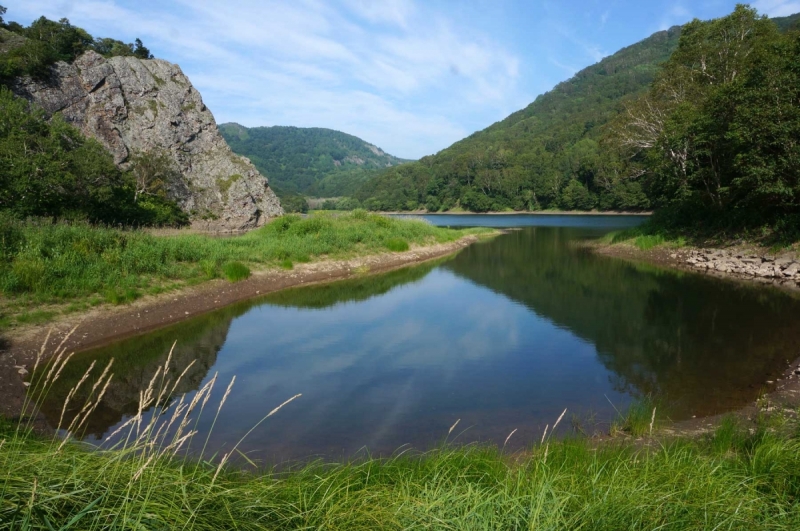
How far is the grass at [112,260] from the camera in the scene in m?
12.9

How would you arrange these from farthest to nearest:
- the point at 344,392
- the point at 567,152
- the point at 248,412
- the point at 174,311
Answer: the point at 567,152 → the point at 174,311 → the point at 344,392 → the point at 248,412

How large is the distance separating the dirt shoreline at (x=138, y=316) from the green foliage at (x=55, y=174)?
11.7 m

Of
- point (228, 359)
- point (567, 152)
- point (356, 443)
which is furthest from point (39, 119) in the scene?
point (567, 152)

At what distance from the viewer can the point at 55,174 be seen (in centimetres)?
2906

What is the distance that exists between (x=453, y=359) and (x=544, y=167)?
341 ft

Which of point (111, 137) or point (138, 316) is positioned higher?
point (111, 137)

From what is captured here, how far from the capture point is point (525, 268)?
2734cm

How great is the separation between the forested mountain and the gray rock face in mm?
49001

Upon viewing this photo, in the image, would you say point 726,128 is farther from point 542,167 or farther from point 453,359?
point 542,167

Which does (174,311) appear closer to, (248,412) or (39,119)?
(248,412)

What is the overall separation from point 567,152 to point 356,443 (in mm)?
110322

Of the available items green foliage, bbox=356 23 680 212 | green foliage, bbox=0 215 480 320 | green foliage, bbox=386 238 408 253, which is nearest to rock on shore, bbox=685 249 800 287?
green foliage, bbox=386 238 408 253

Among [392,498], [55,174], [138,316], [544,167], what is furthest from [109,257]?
[544,167]

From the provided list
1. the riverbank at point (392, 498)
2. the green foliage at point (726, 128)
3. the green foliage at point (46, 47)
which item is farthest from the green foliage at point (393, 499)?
the green foliage at point (46, 47)
